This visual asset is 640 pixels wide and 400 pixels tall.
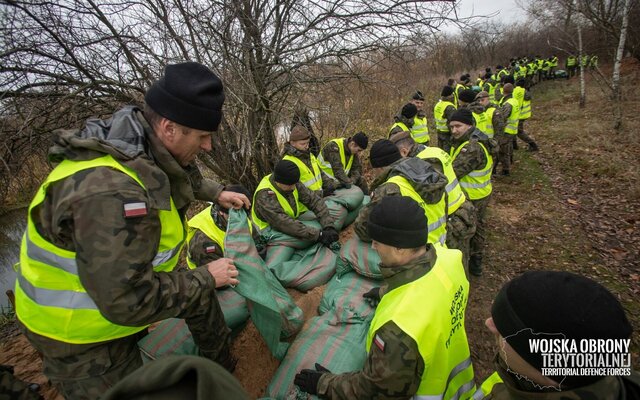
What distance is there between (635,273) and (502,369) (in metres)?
3.80

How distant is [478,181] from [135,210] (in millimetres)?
3856

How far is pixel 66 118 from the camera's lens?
3.19m

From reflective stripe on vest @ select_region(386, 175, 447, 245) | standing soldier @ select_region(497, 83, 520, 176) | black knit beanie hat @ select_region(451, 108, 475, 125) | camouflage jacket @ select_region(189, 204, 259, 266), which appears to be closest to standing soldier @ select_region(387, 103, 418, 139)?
black knit beanie hat @ select_region(451, 108, 475, 125)

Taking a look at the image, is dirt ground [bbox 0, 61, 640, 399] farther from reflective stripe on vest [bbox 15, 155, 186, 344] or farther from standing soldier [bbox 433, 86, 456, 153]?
standing soldier [bbox 433, 86, 456, 153]

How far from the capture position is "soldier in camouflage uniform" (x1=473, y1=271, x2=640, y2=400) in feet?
2.64

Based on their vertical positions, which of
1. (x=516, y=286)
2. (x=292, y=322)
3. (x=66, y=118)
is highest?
(x=66, y=118)

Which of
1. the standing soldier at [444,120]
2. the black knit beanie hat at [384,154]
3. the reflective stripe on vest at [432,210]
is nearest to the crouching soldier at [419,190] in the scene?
the reflective stripe on vest at [432,210]

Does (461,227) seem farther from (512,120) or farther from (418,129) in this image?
(512,120)

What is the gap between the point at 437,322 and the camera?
1.32 meters

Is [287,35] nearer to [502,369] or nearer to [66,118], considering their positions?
[66,118]

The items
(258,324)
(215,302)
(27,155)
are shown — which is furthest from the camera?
(27,155)

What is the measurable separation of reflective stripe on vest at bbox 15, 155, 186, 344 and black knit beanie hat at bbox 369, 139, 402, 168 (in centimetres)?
212

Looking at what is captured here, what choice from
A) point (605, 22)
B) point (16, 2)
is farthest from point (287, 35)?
point (605, 22)

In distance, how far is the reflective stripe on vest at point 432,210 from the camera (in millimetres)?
2477
